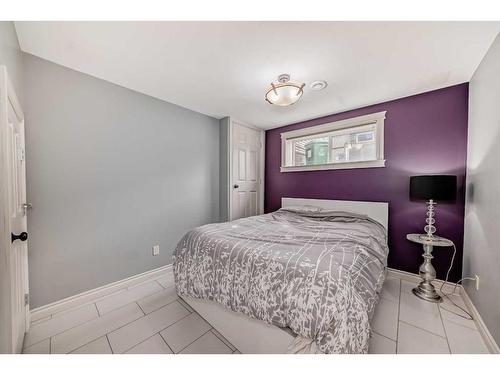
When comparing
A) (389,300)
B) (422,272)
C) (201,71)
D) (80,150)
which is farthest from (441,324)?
(80,150)

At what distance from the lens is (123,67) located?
73.3 inches

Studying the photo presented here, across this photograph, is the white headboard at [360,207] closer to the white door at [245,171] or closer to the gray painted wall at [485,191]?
the gray painted wall at [485,191]

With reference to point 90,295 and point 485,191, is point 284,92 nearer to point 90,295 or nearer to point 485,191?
point 485,191

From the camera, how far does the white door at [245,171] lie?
335 cm

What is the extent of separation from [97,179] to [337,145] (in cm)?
321

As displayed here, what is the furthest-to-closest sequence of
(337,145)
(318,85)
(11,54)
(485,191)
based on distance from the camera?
(337,145) < (318,85) < (485,191) < (11,54)

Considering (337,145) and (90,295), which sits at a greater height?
(337,145)

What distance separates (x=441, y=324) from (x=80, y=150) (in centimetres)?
358

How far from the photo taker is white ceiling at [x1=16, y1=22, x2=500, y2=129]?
1392mm

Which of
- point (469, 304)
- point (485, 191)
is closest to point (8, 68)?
point (485, 191)

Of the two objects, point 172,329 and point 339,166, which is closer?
point 172,329

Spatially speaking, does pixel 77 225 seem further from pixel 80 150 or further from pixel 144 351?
pixel 144 351

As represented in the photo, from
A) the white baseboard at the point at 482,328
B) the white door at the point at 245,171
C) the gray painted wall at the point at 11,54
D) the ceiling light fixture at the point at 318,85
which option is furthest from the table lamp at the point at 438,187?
the gray painted wall at the point at 11,54

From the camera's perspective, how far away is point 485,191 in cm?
160
